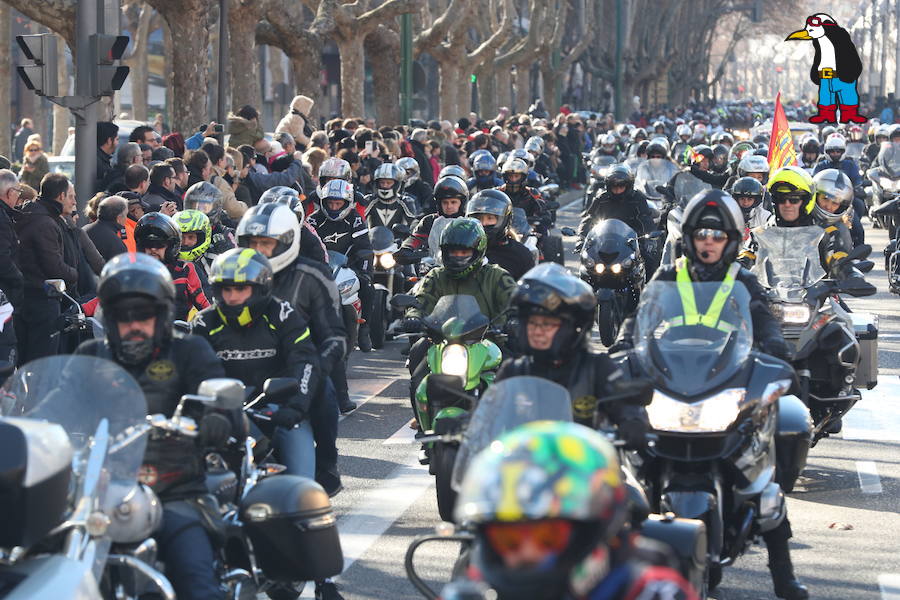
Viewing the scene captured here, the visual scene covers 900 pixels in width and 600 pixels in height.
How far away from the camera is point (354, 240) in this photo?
14.6m

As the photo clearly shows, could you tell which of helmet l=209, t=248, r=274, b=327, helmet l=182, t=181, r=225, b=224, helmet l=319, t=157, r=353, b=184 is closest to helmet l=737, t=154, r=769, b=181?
helmet l=319, t=157, r=353, b=184

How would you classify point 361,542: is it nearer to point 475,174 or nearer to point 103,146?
point 103,146

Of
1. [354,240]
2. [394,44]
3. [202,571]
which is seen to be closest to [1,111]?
[394,44]

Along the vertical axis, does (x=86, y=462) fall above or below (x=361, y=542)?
above

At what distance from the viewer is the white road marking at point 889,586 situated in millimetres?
7199

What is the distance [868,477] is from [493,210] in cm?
337

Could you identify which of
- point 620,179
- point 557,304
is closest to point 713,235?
point 557,304

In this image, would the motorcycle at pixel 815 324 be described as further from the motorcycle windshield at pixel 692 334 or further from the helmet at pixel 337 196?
the helmet at pixel 337 196

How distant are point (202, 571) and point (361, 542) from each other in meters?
2.63

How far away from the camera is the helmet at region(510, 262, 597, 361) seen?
242 inches

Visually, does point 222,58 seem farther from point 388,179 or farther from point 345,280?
point 345,280

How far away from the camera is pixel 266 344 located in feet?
24.0

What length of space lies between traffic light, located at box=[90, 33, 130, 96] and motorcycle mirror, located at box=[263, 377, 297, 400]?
8.39 metres

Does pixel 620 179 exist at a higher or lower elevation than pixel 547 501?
higher
